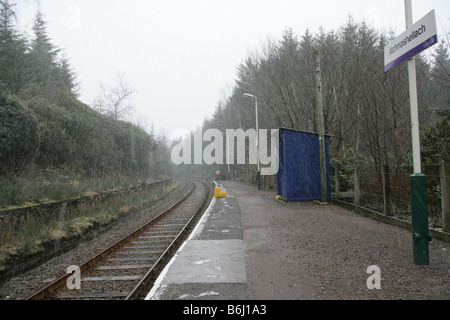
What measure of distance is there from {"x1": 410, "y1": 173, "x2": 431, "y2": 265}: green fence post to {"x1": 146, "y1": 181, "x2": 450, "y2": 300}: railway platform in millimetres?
216

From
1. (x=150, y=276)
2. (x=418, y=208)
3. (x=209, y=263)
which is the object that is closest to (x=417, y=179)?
(x=418, y=208)

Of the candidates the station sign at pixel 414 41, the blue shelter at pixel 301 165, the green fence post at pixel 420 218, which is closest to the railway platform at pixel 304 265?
the green fence post at pixel 420 218

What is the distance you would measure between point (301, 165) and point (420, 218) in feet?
30.4

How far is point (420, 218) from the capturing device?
5.13m

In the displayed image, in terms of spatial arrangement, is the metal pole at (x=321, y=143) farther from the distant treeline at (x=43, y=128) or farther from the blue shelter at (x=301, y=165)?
the distant treeline at (x=43, y=128)

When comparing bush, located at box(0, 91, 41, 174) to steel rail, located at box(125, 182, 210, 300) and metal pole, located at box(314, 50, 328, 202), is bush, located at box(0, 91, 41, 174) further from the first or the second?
metal pole, located at box(314, 50, 328, 202)

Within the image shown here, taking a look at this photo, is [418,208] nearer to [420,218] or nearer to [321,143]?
[420,218]

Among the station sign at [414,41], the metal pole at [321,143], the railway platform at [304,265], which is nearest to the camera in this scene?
the railway platform at [304,265]

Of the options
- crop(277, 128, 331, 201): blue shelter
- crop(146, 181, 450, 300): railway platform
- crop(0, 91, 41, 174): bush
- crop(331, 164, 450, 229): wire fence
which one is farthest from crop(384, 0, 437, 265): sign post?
crop(0, 91, 41, 174): bush

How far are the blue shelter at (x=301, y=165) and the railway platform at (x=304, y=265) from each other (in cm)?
509

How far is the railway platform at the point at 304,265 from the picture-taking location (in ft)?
14.2

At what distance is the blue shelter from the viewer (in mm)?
14375
